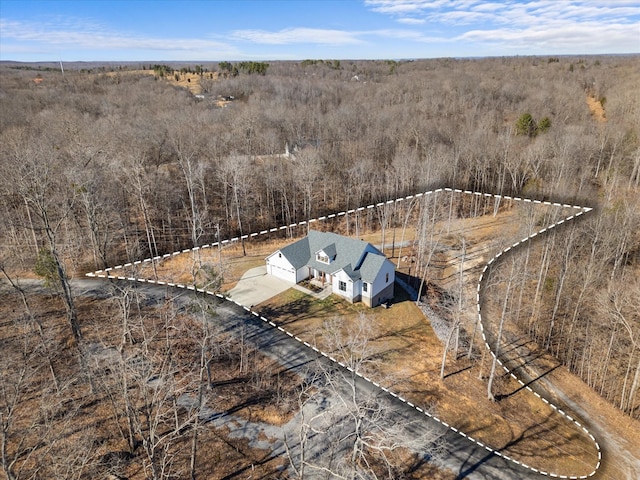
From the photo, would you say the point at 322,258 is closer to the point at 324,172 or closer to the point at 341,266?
the point at 341,266

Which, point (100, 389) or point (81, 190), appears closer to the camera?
point (100, 389)

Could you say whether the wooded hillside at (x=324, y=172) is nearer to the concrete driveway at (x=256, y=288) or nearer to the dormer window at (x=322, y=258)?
the concrete driveway at (x=256, y=288)

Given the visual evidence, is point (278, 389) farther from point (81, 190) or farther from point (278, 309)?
point (81, 190)

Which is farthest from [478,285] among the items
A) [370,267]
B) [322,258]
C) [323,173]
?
[323,173]

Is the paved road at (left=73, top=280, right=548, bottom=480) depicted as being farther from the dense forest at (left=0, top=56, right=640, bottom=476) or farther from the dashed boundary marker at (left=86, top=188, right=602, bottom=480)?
the dense forest at (left=0, top=56, right=640, bottom=476)

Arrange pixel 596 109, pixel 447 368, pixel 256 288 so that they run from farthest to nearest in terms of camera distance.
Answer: pixel 596 109 < pixel 256 288 < pixel 447 368

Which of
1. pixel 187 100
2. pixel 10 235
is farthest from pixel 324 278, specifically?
pixel 187 100
